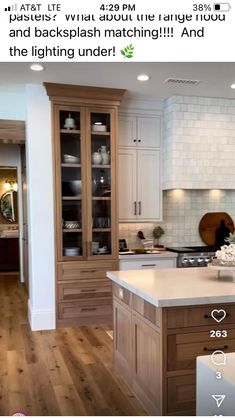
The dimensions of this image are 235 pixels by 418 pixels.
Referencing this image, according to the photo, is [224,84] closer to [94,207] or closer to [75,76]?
[75,76]

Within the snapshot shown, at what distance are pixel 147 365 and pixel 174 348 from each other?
292mm

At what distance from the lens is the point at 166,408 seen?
7.04 feet

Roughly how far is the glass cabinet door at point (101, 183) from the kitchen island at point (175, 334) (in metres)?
1.83

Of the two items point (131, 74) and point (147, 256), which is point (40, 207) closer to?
point (147, 256)

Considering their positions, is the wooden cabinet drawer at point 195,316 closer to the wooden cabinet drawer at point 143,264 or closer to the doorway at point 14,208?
the wooden cabinet drawer at point 143,264

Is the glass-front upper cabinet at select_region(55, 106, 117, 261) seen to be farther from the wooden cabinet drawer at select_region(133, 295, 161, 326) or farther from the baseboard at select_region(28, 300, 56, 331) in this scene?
the wooden cabinet drawer at select_region(133, 295, 161, 326)

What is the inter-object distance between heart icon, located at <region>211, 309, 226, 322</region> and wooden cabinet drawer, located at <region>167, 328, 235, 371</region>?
9 centimetres

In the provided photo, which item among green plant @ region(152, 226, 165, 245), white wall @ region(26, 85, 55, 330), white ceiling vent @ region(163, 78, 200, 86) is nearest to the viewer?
white ceiling vent @ region(163, 78, 200, 86)

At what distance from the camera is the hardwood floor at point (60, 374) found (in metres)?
2.51

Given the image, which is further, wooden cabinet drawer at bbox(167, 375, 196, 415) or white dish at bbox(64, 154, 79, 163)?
white dish at bbox(64, 154, 79, 163)

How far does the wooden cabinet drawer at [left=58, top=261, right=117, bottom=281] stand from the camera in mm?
4152

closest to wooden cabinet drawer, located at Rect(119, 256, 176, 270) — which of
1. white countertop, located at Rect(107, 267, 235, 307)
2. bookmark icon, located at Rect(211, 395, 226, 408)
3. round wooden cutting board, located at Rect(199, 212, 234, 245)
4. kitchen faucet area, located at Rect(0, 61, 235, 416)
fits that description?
kitchen faucet area, located at Rect(0, 61, 235, 416)

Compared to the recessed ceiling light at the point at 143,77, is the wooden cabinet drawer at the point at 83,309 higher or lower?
lower
